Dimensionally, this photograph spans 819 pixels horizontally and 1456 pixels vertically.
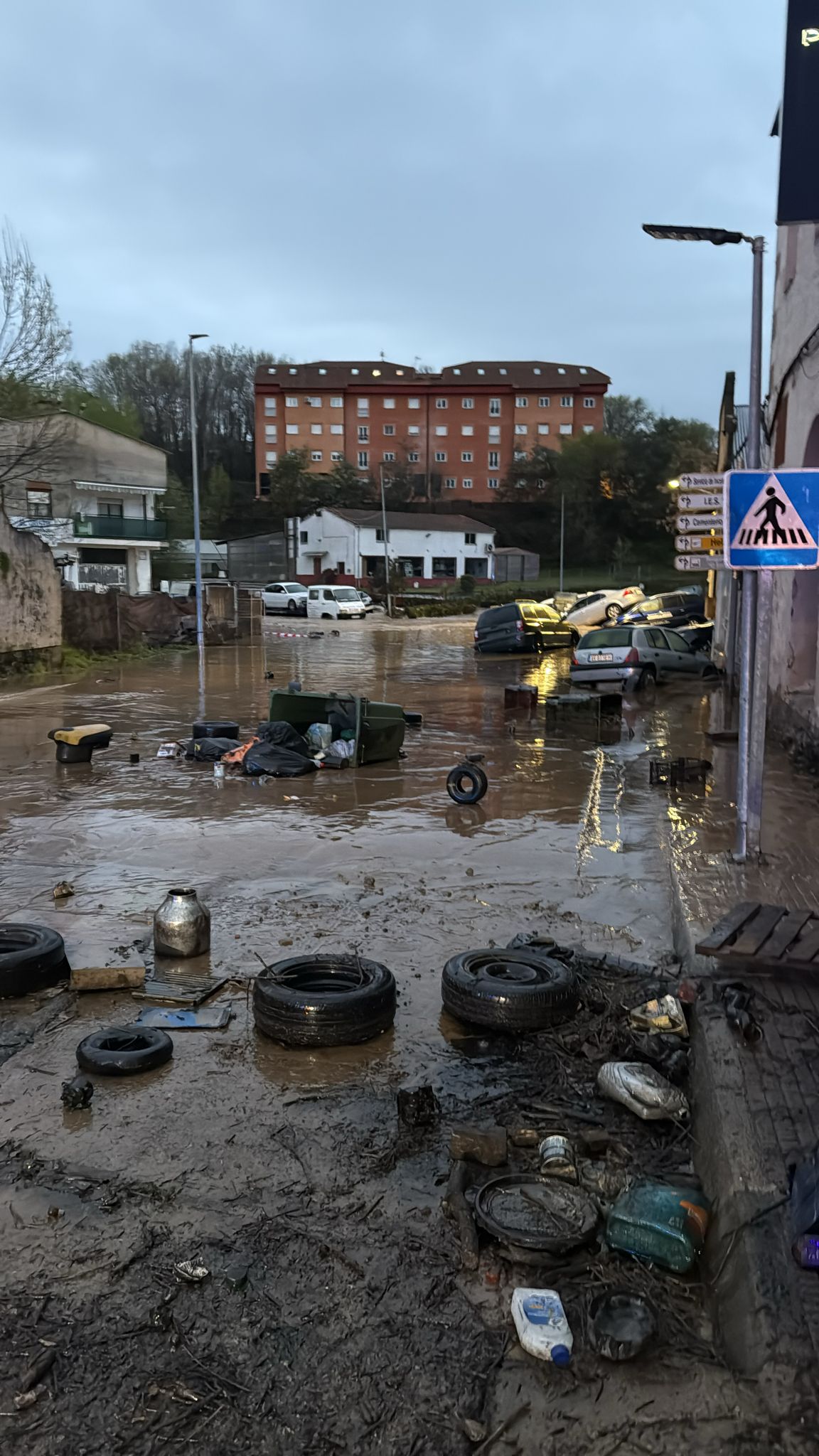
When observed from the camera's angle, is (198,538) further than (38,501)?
No

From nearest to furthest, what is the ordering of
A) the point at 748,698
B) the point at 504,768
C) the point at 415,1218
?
1. the point at 415,1218
2. the point at 748,698
3. the point at 504,768

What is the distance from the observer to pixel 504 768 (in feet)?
47.5

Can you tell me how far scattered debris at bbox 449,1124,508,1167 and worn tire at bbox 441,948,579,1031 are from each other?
1244 millimetres

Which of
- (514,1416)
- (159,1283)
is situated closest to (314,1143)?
(159,1283)

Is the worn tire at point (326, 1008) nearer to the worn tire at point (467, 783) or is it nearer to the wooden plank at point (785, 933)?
the wooden plank at point (785, 933)

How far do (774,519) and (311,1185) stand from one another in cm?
572

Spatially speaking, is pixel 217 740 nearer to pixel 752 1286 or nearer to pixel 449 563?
pixel 752 1286

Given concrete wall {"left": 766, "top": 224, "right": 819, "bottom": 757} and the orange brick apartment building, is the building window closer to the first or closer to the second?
concrete wall {"left": 766, "top": 224, "right": 819, "bottom": 757}

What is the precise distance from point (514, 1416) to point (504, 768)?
37.9 ft

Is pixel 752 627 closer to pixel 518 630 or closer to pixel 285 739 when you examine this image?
pixel 285 739

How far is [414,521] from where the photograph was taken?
8044cm

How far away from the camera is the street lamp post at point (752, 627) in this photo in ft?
27.4

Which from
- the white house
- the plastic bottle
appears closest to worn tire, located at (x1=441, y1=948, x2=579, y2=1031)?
the plastic bottle

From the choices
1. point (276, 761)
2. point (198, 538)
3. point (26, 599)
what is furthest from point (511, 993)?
point (198, 538)
